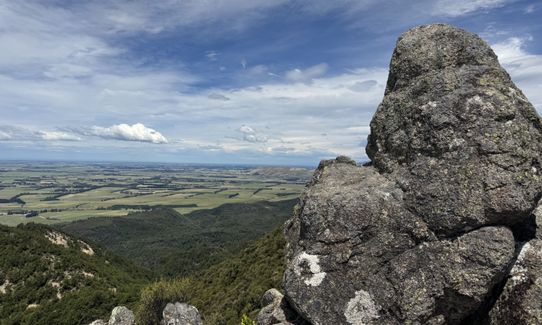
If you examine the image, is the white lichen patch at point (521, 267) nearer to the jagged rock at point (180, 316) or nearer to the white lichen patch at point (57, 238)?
the jagged rock at point (180, 316)

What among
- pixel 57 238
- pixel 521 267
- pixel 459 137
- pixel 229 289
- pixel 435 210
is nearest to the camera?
pixel 521 267

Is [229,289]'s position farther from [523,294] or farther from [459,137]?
[459,137]

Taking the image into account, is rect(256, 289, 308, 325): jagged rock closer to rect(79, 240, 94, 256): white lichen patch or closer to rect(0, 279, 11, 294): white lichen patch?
rect(0, 279, 11, 294): white lichen patch

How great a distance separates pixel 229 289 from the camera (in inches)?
2530

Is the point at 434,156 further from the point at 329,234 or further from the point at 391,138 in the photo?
the point at 329,234

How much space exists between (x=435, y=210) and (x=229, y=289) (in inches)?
2203

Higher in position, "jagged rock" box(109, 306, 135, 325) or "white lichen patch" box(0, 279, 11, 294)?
"jagged rock" box(109, 306, 135, 325)

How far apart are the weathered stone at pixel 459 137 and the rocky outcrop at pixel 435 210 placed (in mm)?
44

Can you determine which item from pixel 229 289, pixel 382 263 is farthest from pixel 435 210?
pixel 229 289

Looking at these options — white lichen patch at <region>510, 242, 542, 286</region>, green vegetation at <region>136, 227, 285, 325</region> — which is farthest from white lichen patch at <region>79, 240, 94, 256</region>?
white lichen patch at <region>510, 242, 542, 286</region>

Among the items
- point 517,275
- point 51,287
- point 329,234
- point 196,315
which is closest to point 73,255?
point 51,287

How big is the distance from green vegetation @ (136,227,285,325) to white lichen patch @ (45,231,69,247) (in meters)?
44.3

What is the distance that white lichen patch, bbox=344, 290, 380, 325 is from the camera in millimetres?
13812

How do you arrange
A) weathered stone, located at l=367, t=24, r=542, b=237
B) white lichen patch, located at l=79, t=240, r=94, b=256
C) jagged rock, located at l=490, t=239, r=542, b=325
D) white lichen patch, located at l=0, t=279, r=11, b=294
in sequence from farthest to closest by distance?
white lichen patch, located at l=79, t=240, r=94, b=256 → white lichen patch, located at l=0, t=279, r=11, b=294 → weathered stone, located at l=367, t=24, r=542, b=237 → jagged rock, located at l=490, t=239, r=542, b=325
